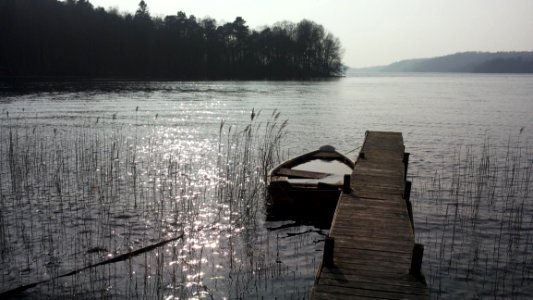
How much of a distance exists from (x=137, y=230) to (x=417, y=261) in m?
8.31

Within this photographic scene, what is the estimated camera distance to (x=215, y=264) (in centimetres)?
1134

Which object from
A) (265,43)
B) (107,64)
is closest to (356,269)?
(107,64)

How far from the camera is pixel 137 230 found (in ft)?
44.2

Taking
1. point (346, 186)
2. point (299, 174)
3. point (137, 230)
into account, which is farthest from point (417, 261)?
point (299, 174)

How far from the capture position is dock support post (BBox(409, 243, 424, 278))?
7918 millimetres

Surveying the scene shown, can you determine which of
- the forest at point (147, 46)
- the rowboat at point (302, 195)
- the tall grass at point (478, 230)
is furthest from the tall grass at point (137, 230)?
the forest at point (147, 46)

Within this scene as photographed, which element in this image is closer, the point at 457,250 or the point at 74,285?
the point at 74,285

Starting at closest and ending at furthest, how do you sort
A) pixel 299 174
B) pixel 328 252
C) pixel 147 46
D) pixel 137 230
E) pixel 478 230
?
pixel 328 252
pixel 137 230
pixel 478 230
pixel 299 174
pixel 147 46

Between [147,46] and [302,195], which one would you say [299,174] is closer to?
[302,195]

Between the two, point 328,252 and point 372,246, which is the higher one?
point 328,252

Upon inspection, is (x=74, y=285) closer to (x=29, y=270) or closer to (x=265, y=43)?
(x=29, y=270)

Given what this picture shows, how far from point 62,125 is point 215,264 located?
2527 centimetres

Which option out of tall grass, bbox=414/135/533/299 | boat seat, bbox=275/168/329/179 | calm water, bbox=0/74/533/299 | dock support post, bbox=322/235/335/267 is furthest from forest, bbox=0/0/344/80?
dock support post, bbox=322/235/335/267

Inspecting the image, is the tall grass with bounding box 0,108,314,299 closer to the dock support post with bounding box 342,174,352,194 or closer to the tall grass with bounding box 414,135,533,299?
the dock support post with bounding box 342,174,352,194
